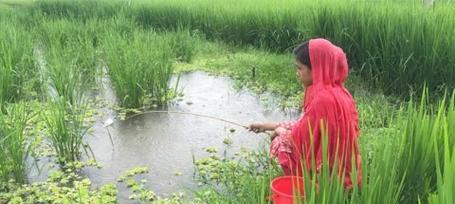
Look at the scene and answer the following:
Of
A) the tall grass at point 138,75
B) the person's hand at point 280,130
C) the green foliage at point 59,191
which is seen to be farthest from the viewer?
the tall grass at point 138,75

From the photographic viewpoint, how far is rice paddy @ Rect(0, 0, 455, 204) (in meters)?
2.21

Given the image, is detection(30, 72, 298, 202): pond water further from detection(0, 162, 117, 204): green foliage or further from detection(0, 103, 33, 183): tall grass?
detection(0, 103, 33, 183): tall grass

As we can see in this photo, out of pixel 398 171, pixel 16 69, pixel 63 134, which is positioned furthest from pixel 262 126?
pixel 16 69

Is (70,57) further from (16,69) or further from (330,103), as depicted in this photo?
(330,103)

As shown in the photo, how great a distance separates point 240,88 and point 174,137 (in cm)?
154

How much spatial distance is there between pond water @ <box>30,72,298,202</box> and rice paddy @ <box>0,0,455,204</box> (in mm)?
71

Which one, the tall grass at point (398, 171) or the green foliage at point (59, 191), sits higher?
the tall grass at point (398, 171)

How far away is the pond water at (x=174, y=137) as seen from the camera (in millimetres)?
3625

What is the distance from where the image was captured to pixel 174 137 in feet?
14.4

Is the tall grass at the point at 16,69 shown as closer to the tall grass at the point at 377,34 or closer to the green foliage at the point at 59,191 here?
the green foliage at the point at 59,191

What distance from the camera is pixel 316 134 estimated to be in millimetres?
2475

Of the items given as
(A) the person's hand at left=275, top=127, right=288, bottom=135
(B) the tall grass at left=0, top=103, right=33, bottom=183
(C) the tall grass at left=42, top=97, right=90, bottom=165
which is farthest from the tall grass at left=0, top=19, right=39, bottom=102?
(A) the person's hand at left=275, top=127, right=288, bottom=135

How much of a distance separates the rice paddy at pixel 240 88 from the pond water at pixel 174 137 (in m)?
0.07

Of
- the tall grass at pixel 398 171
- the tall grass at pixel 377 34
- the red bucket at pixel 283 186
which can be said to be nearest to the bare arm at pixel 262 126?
the tall grass at pixel 398 171
